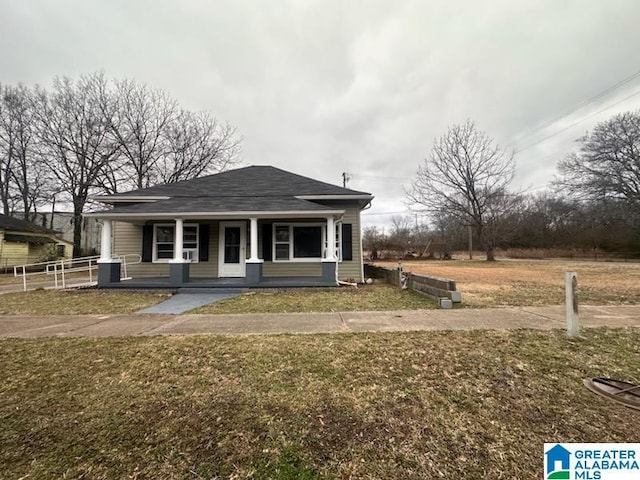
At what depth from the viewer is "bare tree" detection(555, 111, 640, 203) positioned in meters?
28.4

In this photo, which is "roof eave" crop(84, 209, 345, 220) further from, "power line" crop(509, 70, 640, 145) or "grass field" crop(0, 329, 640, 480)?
"power line" crop(509, 70, 640, 145)

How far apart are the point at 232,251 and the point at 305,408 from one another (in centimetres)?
982

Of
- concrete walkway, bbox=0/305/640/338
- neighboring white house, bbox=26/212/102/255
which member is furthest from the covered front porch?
neighboring white house, bbox=26/212/102/255

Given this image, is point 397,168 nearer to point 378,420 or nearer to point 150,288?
point 150,288

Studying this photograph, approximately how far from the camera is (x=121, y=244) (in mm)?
12258

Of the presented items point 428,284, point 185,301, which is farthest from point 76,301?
point 428,284

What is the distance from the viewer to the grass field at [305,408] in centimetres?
206

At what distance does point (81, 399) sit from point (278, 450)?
2126mm

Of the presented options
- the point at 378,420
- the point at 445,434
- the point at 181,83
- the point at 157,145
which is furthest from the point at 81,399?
the point at 157,145

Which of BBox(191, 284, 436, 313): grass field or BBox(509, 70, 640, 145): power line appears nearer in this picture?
BBox(191, 284, 436, 313): grass field

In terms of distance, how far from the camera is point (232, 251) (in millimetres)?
11875

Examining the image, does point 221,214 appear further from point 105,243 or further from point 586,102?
point 586,102

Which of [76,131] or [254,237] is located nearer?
[254,237]

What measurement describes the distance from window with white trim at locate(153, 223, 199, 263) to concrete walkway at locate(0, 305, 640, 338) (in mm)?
5430
